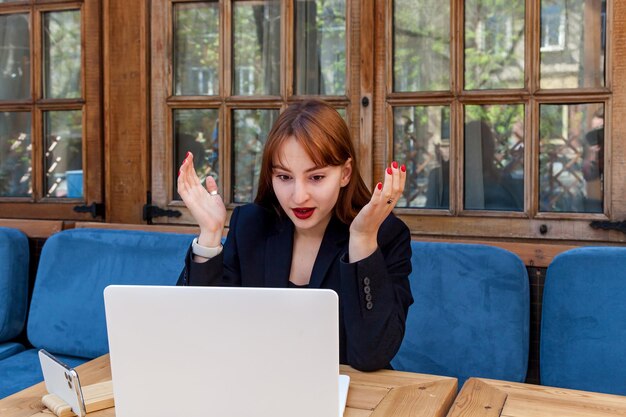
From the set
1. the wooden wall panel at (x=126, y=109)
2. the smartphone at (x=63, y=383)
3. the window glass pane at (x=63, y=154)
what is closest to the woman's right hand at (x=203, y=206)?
the smartphone at (x=63, y=383)

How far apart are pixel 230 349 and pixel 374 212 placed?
51cm

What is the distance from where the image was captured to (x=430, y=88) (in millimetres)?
2490

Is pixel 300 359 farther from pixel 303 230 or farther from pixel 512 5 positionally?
pixel 512 5

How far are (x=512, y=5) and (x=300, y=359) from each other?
1786mm

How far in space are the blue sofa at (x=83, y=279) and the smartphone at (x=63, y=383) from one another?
114cm

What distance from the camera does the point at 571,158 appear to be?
7.69 ft

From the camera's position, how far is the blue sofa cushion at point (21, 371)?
86.9 inches

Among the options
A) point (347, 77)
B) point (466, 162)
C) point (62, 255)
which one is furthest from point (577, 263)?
point (62, 255)

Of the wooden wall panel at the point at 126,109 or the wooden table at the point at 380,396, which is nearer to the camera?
the wooden table at the point at 380,396

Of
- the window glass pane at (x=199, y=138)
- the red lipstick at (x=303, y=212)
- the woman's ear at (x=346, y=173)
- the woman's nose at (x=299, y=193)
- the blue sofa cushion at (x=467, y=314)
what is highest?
the window glass pane at (x=199, y=138)

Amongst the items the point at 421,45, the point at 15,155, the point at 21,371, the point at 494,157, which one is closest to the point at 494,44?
the point at 421,45

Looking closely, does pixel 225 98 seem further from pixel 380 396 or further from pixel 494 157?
pixel 380 396

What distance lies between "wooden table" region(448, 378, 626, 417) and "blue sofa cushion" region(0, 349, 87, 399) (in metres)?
1.48

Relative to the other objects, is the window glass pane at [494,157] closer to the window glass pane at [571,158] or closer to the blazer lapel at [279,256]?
the window glass pane at [571,158]
